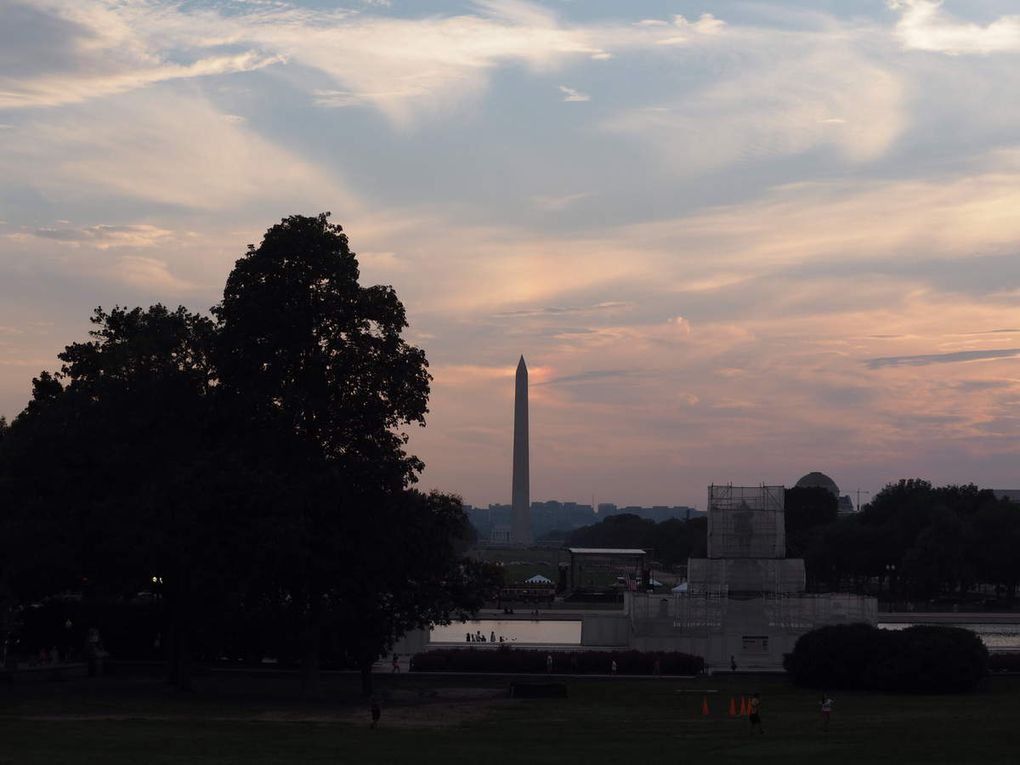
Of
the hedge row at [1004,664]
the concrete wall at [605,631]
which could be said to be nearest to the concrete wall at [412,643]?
the concrete wall at [605,631]

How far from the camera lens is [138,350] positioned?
55.1 m

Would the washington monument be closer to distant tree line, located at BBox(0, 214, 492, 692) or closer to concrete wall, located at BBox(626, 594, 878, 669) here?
concrete wall, located at BBox(626, 594, 878, 669)

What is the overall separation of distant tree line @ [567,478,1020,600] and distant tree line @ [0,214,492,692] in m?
63.4

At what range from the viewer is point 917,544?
11269 cm

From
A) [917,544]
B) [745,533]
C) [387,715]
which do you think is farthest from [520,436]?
[387,715]

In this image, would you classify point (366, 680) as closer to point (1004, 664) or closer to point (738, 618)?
point (738, 618)

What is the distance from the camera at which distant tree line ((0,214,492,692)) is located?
51.2 metres

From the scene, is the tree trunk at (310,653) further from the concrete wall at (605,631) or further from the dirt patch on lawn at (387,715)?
the concrete wall at (605,631)

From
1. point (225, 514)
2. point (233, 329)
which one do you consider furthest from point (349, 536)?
point (233, 329)

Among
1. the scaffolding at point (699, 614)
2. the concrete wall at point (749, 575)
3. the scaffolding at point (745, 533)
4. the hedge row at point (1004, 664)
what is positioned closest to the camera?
the hedge row at point (1004, 664)

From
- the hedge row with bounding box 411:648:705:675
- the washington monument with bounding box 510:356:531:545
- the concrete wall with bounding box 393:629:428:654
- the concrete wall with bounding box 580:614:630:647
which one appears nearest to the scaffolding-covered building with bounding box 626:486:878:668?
the concrete wall with bounding box 580:614:630:647

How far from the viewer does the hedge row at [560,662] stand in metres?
60.2

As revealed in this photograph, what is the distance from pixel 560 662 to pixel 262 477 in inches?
652

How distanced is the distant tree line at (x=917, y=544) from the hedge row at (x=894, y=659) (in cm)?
5738
